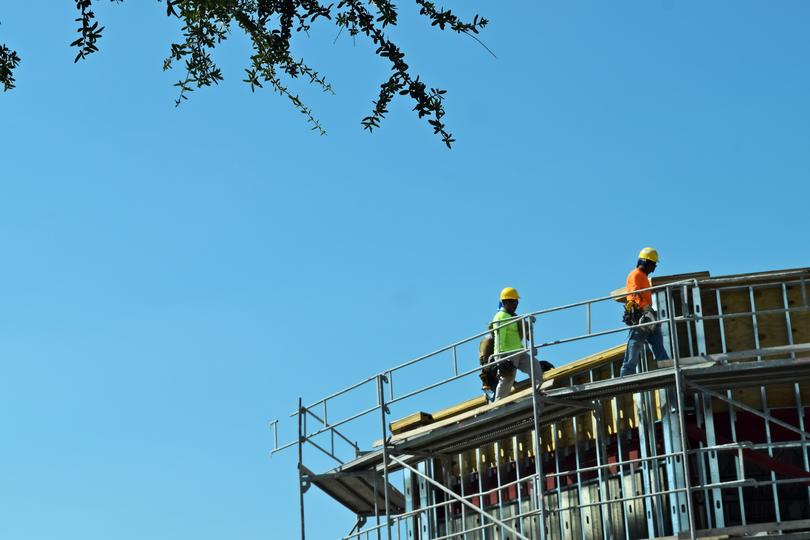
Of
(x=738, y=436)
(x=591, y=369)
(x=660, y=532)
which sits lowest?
(x=660, y=532)

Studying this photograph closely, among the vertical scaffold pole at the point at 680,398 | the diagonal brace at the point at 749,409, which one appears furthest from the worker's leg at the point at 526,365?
the diagonal brace at the point at 749,409

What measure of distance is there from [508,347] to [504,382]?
2.41 ft

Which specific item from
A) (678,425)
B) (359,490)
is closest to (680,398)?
(678,425)

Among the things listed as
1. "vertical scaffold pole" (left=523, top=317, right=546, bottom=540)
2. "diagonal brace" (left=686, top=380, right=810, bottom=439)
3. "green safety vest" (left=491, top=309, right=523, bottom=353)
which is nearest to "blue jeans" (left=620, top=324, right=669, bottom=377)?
"diagonal brace" (left=686, top=380, right=810, bottom=439)

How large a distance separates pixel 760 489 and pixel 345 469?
26.4 feet

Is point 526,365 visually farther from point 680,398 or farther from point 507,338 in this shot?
point 680,398

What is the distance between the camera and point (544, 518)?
744 inches

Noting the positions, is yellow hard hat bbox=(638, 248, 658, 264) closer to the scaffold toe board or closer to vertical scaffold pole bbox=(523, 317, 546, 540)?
vertical scaffold pole bbox=(523, 317, 546, 540)

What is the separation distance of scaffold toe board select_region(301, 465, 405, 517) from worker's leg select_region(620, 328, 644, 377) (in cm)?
606

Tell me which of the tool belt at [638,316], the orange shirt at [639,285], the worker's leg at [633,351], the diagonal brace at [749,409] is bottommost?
the diagonal brace at [749,409]

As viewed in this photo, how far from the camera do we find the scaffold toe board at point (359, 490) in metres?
24.5

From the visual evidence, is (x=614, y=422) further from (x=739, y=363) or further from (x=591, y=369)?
(x=739, y=363)

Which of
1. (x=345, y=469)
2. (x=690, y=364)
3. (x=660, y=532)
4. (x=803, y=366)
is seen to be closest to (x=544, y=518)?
(x=660, y=532)

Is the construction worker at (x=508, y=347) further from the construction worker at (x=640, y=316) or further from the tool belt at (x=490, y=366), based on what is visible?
the construction worker at (x=640, y=316)
